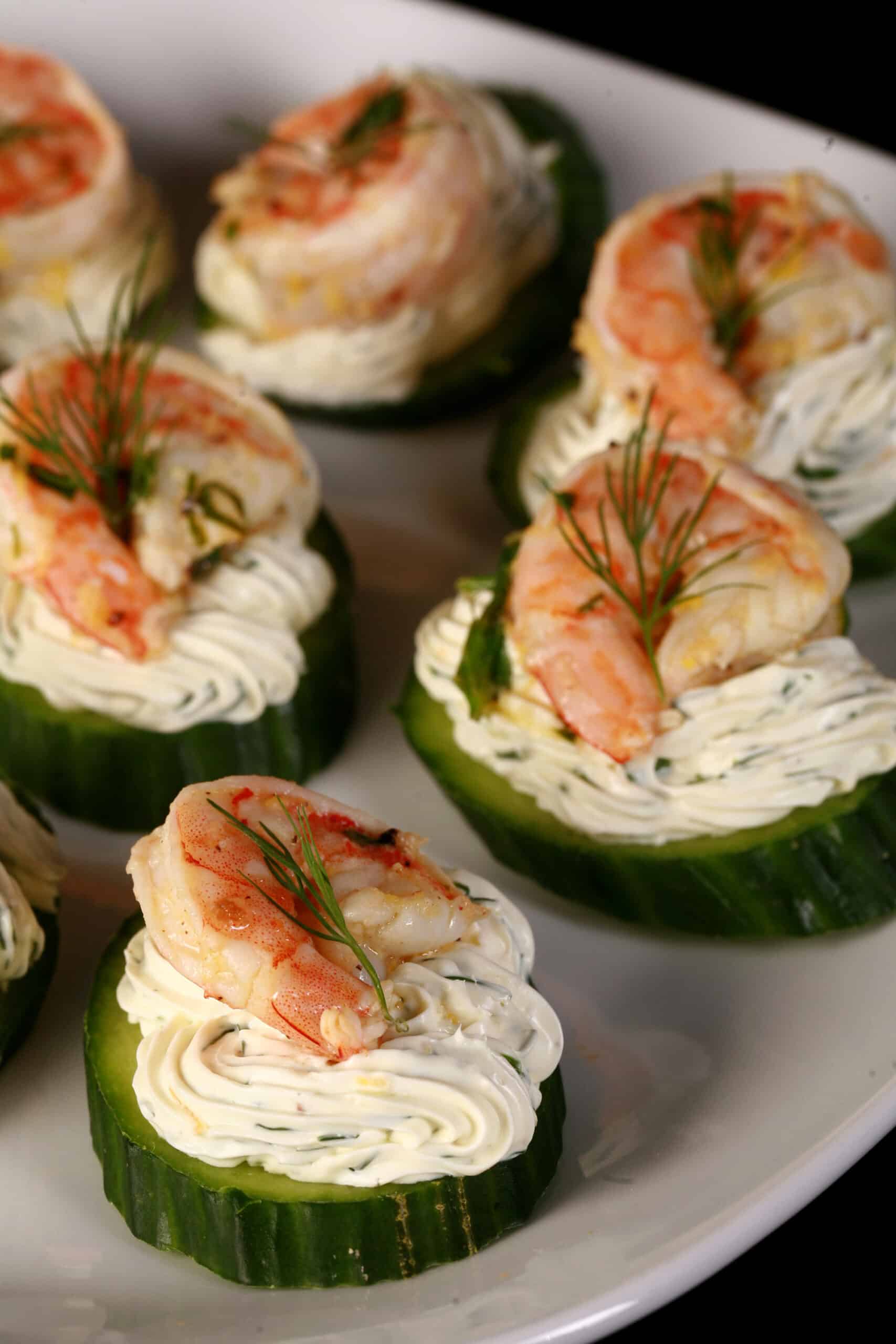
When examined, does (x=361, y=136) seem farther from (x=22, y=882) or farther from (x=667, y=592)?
(x=22, y=882)

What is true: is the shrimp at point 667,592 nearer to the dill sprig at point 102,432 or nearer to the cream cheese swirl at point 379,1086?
the cream cheese swirl at point 379,1086

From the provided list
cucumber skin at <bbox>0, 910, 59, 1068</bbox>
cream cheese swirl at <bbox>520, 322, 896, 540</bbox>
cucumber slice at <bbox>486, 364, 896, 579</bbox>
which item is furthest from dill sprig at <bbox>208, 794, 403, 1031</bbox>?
cucumber slice at <bbox>486, 364, 896, 579</bbox>

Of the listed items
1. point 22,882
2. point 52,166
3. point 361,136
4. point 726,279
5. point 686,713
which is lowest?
→ point 22,882

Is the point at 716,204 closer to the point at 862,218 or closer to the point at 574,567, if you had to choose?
the point at 862,218

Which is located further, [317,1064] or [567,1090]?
[567,1090]

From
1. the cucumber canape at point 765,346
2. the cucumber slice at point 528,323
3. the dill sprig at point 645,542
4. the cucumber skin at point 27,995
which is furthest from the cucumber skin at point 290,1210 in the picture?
the cucumber slice at point 528,323

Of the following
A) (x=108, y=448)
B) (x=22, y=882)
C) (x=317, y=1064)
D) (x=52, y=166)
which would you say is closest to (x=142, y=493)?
(x=108, y=448)
